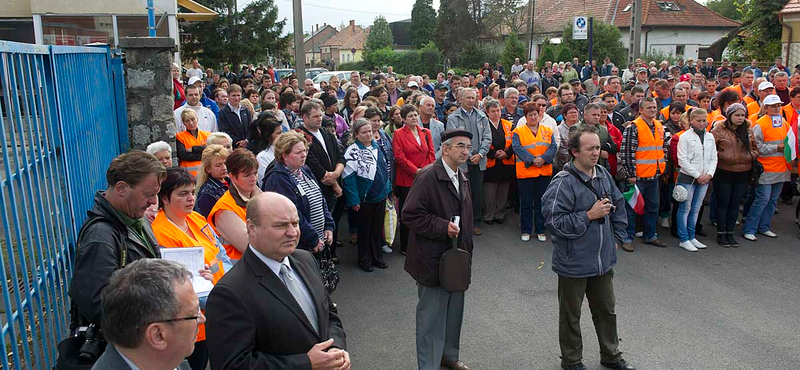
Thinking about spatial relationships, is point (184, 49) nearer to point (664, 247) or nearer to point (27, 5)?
point (27, 5)

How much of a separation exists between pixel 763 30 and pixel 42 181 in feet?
107

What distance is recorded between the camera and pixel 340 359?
112 inches

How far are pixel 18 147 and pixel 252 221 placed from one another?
1.29 metres

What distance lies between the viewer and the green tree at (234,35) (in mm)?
31516

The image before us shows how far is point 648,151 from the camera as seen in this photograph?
317 inches

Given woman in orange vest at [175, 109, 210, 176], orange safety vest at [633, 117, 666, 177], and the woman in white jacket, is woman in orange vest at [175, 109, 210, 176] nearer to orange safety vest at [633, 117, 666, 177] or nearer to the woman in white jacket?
orange safety vest at [633, 117, 666, 177]

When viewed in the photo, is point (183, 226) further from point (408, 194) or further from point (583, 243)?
point (583, 243)

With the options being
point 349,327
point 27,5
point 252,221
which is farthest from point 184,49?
point 252,221

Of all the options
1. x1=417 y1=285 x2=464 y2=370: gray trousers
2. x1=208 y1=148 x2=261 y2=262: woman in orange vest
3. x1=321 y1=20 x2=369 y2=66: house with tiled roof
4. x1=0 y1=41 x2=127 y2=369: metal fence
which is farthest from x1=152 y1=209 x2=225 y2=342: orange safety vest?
x1=321 y1=20 x2=369 y2=66: house with tiled roof

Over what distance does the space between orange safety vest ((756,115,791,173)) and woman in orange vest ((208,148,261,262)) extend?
7.16 meters

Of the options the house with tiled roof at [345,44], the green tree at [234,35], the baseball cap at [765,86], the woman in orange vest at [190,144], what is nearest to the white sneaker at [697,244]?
the baseball cap at [765,86]

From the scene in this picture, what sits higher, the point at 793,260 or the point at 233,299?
the point at 233,299

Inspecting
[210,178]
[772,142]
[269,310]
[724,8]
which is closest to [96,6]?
[210,178]

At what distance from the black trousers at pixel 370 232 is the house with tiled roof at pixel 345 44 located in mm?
93996
